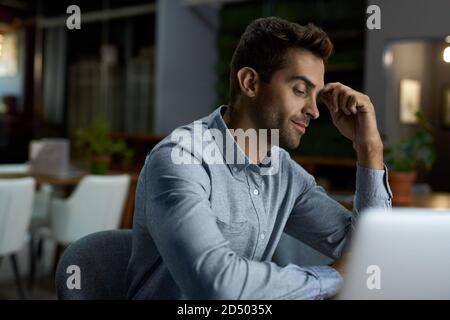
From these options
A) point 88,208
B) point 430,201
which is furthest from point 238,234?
point 88,208

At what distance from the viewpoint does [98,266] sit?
4.15 feet

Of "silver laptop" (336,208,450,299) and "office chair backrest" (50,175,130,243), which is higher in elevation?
"silver laptop" (336,208,450,299)

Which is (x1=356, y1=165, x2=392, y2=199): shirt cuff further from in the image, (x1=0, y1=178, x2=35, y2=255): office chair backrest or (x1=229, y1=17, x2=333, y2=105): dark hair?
(x1=0, y1=178, x2=35, y2=255): office chair backrest

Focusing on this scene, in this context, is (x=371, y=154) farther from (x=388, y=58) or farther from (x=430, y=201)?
(x=388, y=58)

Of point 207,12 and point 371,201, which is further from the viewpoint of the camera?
point 207,12

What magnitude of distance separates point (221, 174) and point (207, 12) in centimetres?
710

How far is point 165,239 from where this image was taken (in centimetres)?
92

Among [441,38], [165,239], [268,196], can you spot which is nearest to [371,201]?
[268,196]

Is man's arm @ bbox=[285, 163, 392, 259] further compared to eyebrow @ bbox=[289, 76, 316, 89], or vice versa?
man's arm @ bbox=[285, 163, 392, 259]

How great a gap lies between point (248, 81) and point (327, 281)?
0.43 m

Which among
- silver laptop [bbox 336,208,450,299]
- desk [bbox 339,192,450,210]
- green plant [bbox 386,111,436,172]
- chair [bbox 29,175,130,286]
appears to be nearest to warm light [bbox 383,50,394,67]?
desk [bbox 339,192,450,210]

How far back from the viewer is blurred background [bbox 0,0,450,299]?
5918 mm
